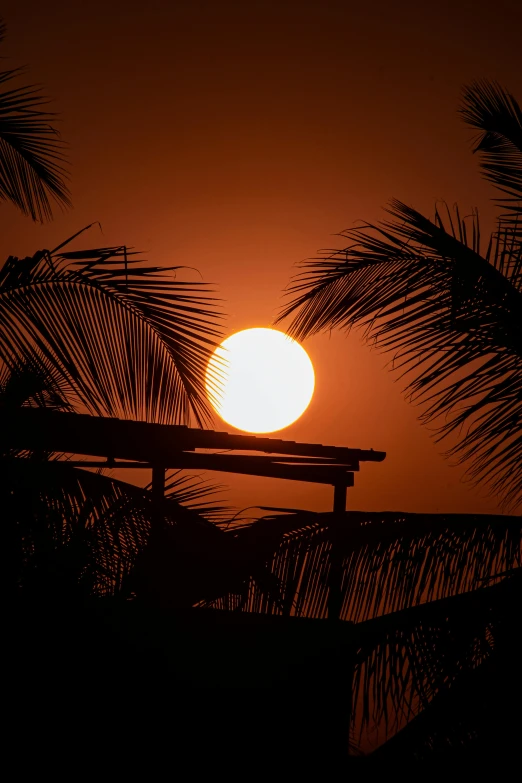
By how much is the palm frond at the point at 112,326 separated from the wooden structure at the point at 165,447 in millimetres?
171

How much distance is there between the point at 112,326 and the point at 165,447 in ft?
2.43

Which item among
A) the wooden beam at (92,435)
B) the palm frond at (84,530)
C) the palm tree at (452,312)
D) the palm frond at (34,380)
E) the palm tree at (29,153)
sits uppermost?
the palm tree at (29,153)

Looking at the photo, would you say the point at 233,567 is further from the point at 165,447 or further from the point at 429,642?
the point at 429,642

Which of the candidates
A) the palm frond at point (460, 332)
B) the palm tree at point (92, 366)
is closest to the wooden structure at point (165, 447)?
the palm tree at point (92, 366)

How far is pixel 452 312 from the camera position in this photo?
3.60 m

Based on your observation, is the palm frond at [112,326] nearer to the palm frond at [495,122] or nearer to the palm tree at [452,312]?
the palm tree at [452,312]

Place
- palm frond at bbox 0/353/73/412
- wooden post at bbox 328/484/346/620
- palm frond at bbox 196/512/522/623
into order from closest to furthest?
palm frond at bbox 0/353/73/412
palm frond at bbox 196/512/522/623
wooden post at bbox 328/484/346/620

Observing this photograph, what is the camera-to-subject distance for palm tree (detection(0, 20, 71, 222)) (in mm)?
4438

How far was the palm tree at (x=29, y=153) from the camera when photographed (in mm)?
4438

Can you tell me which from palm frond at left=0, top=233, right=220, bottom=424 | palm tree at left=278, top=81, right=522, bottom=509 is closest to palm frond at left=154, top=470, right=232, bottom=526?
palm frond at left=0, top=233, right=220, bottom=424

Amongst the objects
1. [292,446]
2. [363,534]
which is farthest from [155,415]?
[292,446]

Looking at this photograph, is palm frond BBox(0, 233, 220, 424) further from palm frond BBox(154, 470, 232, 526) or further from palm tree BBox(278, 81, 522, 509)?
palm frond BBox(154, 470, 232, 526)

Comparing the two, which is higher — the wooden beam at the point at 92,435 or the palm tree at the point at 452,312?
the palm tree at the point at 452,312

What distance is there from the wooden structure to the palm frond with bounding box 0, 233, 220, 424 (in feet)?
0.56
